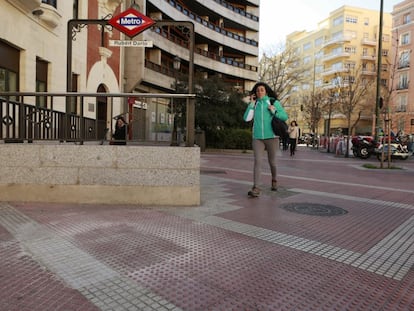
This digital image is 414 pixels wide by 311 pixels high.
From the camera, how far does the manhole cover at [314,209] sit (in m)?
5.30

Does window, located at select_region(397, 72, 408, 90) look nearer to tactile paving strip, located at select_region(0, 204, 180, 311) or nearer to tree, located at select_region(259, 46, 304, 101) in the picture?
tree, located at select_region(259, 46, 304, 101)

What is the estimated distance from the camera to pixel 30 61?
10.9 m

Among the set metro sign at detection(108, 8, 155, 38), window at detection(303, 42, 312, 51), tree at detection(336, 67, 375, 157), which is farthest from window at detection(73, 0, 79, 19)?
window at detection(303, 42, 312, 51)

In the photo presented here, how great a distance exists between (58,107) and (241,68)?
39.1 metres

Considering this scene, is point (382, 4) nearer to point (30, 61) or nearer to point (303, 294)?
point (30, 61)

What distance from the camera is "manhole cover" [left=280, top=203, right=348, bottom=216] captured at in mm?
5302

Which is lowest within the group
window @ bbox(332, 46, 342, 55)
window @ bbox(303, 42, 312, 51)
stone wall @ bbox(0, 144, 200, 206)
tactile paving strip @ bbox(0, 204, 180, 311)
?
tactile paving strip @ bbox(0, 204, 180, 311)

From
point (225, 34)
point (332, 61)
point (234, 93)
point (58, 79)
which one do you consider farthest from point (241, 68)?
point (332, 61)

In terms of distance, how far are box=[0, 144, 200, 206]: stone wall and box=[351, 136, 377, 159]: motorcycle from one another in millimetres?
16110

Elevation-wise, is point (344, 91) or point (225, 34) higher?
point (225, 34)

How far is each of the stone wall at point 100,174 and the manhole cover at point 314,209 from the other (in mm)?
1495

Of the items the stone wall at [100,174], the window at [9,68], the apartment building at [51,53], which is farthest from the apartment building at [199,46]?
the stone wall at [100,174]

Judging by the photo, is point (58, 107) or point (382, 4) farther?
point (382, 4)

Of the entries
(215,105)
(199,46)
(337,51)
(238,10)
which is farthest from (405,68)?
(215,105)
